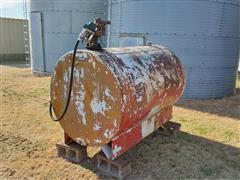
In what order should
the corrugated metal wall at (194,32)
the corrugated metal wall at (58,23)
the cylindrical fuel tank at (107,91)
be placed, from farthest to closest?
the corrugated metal wall at (58,23)
the corrugated metal wall at (194,32)
the cylindrical fuel tank at (107,91)

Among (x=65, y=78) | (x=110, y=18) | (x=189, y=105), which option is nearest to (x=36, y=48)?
(x=110, y=18)

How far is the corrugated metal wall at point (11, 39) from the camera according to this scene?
694 inches

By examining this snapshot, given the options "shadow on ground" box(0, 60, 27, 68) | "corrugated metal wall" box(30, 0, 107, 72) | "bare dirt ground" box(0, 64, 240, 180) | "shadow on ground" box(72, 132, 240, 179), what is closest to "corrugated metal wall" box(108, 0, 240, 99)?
"bare dirt ground" box(0, 64, 240, 180)

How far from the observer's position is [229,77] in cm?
797

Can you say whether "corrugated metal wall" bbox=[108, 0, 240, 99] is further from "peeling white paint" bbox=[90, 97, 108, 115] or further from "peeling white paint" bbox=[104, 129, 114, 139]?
"peeling white paint" bbox=[104, 129, 114, 139]

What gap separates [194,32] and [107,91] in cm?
453

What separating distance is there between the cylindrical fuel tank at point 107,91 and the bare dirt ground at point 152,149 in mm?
589

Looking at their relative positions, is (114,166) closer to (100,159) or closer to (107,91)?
(100,159)

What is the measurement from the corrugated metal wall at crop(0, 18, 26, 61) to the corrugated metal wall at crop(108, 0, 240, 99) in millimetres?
12099

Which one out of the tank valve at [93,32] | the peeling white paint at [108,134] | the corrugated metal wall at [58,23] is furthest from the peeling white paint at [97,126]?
the corrugated metal wall at [58,23]

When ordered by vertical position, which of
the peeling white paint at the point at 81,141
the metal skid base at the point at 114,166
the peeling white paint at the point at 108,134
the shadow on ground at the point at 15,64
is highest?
the peeling white paint at the point at 108,134

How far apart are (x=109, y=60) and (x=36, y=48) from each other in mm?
9196

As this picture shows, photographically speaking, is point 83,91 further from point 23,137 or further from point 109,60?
point 23,137

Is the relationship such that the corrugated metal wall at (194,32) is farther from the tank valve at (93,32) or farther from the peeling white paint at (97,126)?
the peeling white paint at (97,126)
